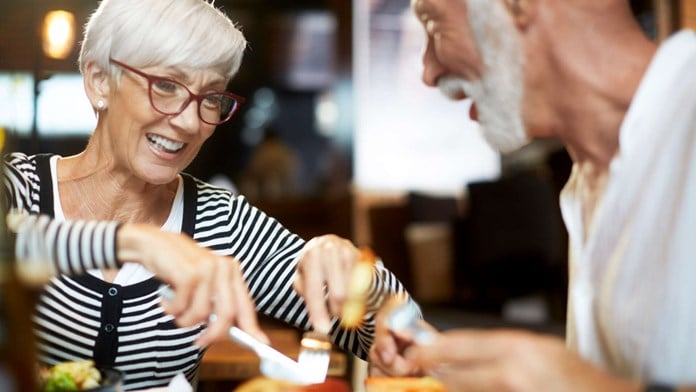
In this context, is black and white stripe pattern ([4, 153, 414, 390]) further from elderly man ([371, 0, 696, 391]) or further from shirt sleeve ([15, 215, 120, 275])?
elderly man ([371, 0, 696, 391])

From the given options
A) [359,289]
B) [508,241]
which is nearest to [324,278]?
[359,289]

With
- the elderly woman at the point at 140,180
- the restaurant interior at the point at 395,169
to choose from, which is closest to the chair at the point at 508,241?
the restaurant interior at the point at 395,169

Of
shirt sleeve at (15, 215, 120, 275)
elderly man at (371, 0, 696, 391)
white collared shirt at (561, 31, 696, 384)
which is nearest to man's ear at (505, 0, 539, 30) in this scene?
elderly man at (371, 0, 696, 391)

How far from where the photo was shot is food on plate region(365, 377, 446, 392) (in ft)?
2.75

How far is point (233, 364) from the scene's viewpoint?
3.45ft

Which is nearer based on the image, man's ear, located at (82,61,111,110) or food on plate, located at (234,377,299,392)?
food on plate, located at (234,377,299,392)

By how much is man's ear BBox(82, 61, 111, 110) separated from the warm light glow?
0.11 ft

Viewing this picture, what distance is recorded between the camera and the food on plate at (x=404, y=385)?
84cm

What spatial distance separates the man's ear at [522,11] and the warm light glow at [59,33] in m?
0.50

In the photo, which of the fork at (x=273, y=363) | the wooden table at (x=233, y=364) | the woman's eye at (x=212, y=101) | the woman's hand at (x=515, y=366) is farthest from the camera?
the wooden table at (x=233, y=364)

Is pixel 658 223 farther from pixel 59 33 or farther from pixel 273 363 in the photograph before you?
pixel 59 33

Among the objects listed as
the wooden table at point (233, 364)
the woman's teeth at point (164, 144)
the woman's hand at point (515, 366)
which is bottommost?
the wooden table at point (233, 364)

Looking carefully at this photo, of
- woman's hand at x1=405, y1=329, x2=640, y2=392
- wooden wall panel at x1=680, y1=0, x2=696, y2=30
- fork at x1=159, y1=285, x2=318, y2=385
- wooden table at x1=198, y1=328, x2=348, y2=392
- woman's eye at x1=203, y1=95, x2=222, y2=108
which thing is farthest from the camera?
wooden wall panel at x1=680, y1=0, x2=696, y2=30

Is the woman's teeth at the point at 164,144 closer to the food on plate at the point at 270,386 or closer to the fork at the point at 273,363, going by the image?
the fork at the point at 273,363
